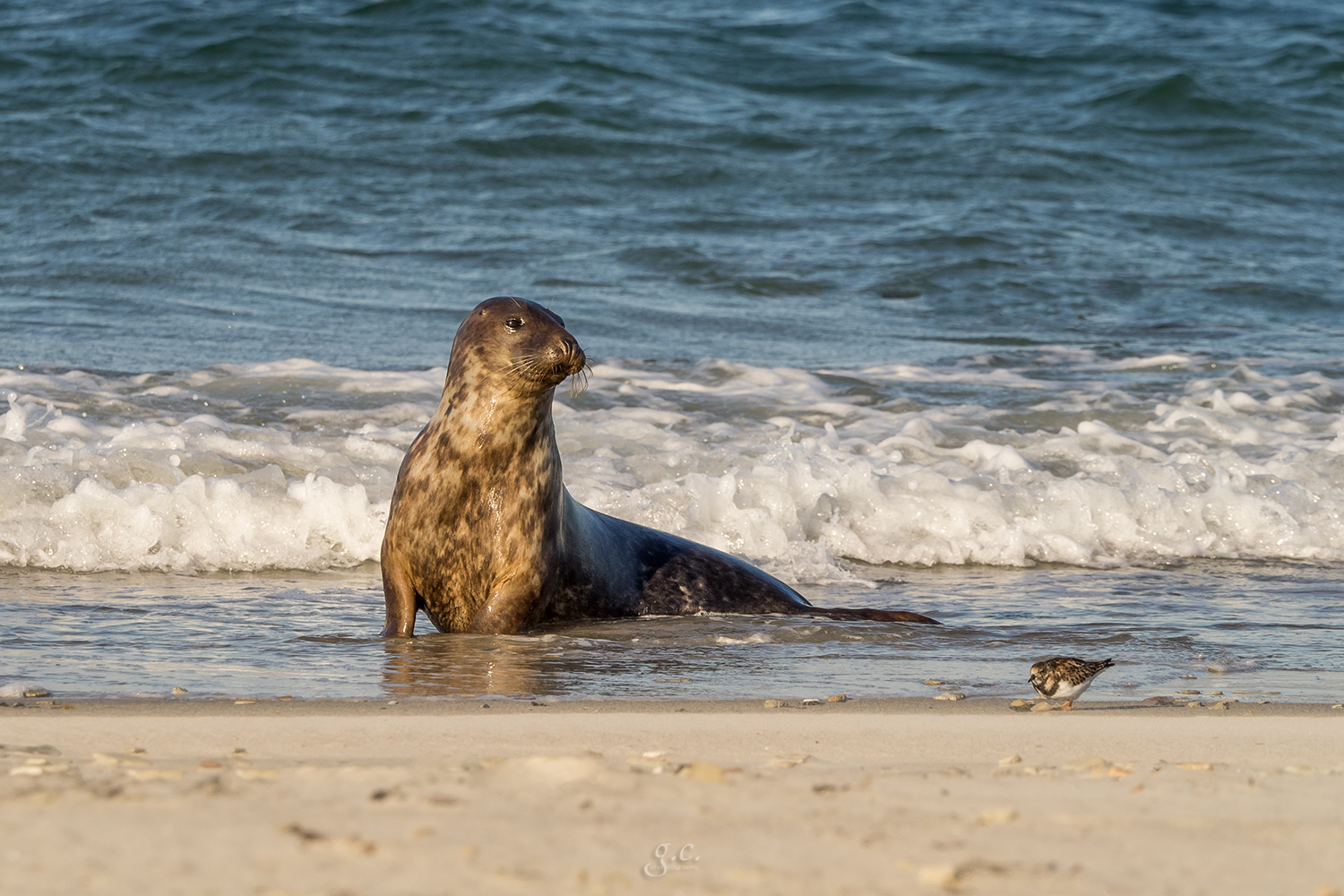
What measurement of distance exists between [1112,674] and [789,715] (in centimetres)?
121

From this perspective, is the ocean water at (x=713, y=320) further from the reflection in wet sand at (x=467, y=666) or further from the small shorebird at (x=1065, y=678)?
the small shorebird at (x=1065, y=678)

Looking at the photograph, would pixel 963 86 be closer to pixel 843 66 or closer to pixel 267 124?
pixel 843 66

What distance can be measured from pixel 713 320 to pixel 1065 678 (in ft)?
26.5

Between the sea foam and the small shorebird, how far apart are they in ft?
8.22

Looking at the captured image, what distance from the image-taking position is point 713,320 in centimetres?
1148

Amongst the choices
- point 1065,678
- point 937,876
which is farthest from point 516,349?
point 937,876

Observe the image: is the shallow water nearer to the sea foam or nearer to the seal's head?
the sea foam

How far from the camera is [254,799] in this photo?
2047 mm

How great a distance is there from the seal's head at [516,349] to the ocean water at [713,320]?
0.83m

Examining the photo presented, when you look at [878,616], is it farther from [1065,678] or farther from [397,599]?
[397,599]

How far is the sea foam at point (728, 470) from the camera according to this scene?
5.90 meters

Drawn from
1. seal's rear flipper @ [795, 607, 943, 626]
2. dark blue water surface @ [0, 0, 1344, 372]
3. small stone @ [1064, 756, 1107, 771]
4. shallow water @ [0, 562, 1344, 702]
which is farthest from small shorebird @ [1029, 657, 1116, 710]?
dark blue water surface @ [0, 0, 1344, 372]

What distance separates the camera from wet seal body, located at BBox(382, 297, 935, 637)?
4.58 metres

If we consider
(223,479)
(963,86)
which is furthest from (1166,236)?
(223,479)
